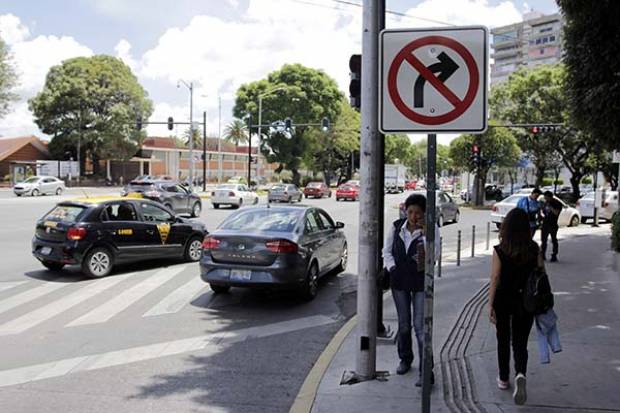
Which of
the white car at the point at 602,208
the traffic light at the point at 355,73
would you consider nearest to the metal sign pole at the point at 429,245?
the traffic light at the point at 355,73

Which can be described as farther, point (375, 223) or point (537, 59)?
point (537, 59)

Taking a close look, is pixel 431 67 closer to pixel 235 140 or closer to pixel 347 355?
pixel 347 355

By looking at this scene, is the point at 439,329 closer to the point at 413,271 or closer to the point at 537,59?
the point at 413,271

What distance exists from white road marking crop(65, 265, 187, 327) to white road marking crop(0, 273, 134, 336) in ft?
1.45

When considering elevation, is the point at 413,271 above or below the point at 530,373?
above

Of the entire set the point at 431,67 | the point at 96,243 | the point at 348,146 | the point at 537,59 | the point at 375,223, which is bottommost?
the point at 96,243

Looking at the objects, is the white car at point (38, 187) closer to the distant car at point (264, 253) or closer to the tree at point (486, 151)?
the tree at point (486, 151)

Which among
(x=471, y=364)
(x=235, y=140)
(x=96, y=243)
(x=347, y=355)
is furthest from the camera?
(x=235, y=140)

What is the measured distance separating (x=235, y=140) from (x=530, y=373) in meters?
95.8


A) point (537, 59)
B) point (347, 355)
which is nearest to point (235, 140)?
point (537, 59)

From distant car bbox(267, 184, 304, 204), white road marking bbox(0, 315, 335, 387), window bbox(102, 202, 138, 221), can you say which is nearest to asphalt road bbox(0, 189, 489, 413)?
white road marking bbox(0, 315, 335, 387)

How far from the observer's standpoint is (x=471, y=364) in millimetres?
5730

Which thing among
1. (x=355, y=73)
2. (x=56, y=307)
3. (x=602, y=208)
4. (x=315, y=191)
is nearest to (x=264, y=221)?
(x=56, y=307)

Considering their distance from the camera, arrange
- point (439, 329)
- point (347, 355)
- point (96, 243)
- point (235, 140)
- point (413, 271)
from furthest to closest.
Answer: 1. point (235, 140)
2. point (96, 243)
3. point (439, 329)
4. point (347, 355)
5. point (413, 271)
